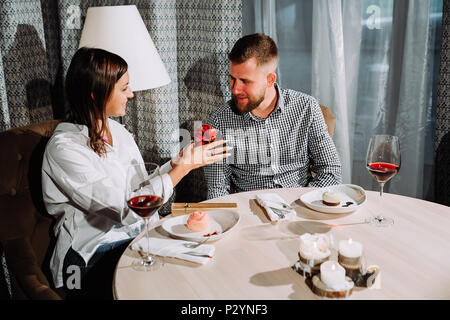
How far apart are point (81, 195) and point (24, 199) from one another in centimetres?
29

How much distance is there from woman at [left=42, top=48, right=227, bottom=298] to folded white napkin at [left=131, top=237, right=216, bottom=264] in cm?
16

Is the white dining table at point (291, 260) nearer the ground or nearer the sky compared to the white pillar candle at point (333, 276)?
nearer the ground

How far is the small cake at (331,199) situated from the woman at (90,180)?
0.50 m

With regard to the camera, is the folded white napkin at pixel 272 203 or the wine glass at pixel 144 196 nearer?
the wine glass at pixel 144 196

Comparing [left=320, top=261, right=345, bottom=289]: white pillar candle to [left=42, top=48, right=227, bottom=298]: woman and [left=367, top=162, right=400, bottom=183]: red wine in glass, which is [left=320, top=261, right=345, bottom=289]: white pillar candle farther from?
[left=42, top=48, right=227, bottom=298]: woman

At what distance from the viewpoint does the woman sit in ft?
4.88

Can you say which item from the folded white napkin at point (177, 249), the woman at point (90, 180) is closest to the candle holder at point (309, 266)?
the folded white napkin at point (177, 249)

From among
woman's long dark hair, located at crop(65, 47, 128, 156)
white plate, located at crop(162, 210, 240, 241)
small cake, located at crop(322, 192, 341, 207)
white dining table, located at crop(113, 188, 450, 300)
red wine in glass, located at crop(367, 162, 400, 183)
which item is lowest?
white dining table, located at crop(113, 188, 450, 300)

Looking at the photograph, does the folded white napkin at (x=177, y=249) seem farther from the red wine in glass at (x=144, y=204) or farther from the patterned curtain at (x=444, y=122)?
the patterned curtain at (x=444, y=122)

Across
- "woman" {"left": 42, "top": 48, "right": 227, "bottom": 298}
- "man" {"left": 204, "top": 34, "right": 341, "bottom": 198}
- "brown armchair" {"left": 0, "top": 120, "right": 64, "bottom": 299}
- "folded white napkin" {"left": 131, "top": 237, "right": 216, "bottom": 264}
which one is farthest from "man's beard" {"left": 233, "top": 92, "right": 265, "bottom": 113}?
"folded white napkin" {"left": 131, "top": 237, "right": 216, "bottom": 264}

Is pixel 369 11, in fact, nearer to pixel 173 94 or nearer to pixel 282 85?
pixel 282 85

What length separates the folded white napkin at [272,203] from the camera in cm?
135

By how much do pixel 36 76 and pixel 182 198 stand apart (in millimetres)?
1132

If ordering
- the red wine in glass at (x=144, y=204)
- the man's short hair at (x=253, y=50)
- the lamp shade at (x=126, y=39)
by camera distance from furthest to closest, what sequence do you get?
1. the lamp shade at (x=126, y=39)
2. the man's short hair at (x=253, y=50)
3. the red wine in glass at (x=144, y=204)
